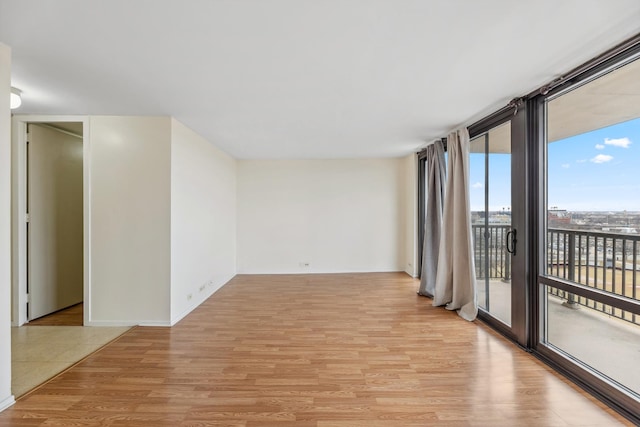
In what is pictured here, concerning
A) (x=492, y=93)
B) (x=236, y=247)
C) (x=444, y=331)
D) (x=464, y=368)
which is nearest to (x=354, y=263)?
(x=236, y=247)

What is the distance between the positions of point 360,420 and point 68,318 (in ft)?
12.6

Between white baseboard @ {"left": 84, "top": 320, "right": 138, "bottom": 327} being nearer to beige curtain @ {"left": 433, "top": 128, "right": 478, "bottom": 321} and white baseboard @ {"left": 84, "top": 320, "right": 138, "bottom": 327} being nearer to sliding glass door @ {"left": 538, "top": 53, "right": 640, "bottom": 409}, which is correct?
beige curtain @ {"left": 433, "top": 128, "right": 478, "bottom": 321}

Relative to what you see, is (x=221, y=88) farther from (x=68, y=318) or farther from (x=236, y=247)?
(x=236, y=247)

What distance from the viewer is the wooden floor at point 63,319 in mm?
3416

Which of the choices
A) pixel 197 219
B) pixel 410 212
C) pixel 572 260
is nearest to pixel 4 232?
pixel 197 219

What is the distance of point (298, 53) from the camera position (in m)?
1.95

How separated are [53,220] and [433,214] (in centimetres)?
532

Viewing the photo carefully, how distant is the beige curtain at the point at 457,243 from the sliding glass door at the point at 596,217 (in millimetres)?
847

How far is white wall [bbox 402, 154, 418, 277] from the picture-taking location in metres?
5.49

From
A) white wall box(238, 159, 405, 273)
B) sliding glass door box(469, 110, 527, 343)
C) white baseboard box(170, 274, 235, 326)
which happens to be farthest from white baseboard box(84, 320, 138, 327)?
sliding glass door box(469, 110, 527, 343)

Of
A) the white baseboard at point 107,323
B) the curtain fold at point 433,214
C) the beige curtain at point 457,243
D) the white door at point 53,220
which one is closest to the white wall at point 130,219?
the white baseboard at point 107,323

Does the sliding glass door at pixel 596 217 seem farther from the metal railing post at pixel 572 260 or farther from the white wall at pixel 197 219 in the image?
the white wall at pixel 197 219

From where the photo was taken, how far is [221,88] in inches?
99.0

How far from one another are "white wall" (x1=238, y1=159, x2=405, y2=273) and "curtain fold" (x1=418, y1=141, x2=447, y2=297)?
1444 mm
